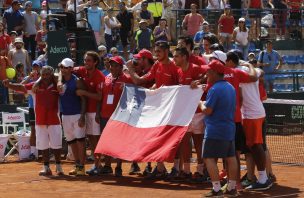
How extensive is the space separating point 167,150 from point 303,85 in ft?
47.8

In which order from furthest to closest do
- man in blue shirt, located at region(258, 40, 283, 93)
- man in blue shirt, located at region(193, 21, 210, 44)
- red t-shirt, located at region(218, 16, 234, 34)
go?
1. red t-shirt, located at region(218, 16, 234, 34)
2. man in blue shirt, located at region(258, 40, 283, 93)
3. man in blue shirt, located at region(193, 21, 210, 44)

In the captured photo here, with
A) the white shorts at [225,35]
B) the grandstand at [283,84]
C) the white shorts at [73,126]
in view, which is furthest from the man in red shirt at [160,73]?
the white shorts at [225,35]

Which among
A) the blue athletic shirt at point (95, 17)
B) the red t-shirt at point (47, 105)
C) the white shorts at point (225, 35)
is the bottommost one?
the red t-shirt at point (47, 105)

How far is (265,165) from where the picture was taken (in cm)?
1418

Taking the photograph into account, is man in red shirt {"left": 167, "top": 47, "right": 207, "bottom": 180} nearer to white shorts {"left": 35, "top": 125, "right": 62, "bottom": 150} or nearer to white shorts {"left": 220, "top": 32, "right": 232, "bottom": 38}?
white shorts {"left": 35, "top": 125, "right": 62, "bottom": 150}

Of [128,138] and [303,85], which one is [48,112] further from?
[303,85]

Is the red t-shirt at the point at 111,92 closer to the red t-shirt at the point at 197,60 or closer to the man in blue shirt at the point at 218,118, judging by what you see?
the red t-shirt at the point at 197,60

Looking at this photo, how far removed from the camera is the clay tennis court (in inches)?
548

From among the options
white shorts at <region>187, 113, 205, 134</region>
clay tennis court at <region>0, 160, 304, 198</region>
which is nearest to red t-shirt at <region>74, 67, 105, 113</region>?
clay tennis court at <region>0, 160, 304, 198</region>

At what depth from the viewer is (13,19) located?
26047 mm

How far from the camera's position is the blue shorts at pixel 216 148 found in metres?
13.0

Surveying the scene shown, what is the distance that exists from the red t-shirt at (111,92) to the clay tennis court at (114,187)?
1174 mm

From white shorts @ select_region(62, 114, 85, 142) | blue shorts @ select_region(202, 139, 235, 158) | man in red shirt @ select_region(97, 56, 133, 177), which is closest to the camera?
blue shorts @ select_region(202, 139, 235, 158)

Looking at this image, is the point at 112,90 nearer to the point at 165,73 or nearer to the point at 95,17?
the point at 165,73
